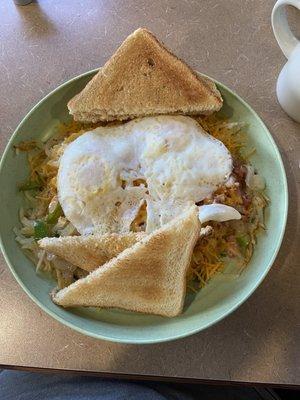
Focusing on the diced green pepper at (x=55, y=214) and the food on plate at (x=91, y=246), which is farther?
the diced green pepper at (x=55, y=214)

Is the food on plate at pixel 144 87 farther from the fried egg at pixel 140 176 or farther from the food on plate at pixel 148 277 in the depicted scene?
the food on plate at pixel 148 277

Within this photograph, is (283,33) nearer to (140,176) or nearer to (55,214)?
(140,176)

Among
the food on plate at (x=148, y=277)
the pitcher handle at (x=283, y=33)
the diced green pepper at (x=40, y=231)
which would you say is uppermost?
the pitcher handle at (x=283, y=33)

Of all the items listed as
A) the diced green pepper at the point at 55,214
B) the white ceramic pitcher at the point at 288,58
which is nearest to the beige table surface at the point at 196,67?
the white ceramic pitcher at the point at 288,58

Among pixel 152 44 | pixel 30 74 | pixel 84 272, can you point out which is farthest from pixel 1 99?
pixel 84 272

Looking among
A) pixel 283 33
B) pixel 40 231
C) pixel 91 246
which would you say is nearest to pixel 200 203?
pixel 91 246

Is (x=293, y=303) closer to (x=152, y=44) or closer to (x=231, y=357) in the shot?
(x=231, y=357)
